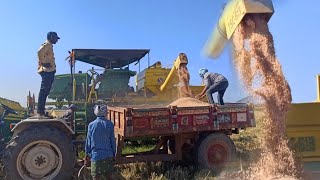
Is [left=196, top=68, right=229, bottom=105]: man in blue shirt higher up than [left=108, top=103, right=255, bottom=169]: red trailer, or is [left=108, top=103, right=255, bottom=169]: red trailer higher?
[left=196, top=68, right=229, bottom=105]: man in blue shirt

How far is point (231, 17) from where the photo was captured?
629cm

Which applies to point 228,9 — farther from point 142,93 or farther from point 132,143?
point 142,93

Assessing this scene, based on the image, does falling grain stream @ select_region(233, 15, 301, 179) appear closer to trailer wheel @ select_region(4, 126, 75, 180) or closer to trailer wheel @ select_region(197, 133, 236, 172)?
trailer wheel @ select_region(197, 133, 236, 172)

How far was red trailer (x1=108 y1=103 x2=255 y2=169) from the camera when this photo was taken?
6641 mm

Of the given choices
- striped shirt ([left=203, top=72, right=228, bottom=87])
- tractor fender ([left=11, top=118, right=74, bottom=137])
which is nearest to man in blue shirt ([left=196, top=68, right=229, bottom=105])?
striped shirt ([left=203, top=72, right=228, bottom=87])

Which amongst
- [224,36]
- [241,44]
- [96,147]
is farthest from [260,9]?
[96,147]

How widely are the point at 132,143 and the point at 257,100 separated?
11.3ft

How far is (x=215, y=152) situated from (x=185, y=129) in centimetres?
82

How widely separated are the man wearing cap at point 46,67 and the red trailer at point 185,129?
133 cm

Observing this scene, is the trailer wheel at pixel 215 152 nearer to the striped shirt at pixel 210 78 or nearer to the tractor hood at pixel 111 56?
the striped shirt at pixel 210 78

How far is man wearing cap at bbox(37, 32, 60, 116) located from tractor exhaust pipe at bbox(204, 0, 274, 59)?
9.29 ft

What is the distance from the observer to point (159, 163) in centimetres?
755

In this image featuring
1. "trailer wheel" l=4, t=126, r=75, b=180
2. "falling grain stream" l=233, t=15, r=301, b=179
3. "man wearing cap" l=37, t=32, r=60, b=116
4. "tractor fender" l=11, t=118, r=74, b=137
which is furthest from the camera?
"man wearing cap" l=37, t=32, r=60, b=116

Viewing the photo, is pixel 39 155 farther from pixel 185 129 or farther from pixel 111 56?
pixel 111 56
